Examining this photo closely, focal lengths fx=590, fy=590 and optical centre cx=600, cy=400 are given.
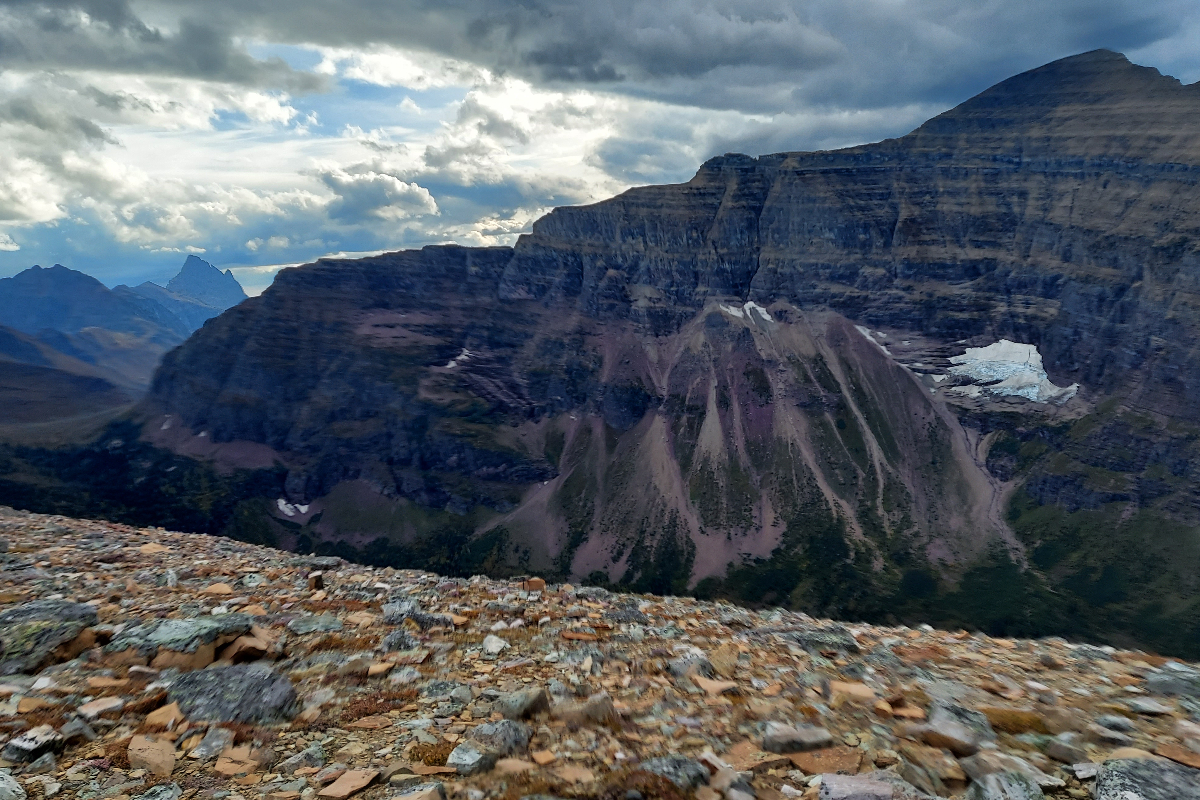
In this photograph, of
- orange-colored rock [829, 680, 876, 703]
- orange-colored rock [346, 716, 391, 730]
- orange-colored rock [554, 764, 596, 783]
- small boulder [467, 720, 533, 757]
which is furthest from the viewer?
orange-colored rock [829, 680, 876, 703]

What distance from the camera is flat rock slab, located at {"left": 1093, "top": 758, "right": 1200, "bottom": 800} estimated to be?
21.8 feet

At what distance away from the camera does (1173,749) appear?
817 cm

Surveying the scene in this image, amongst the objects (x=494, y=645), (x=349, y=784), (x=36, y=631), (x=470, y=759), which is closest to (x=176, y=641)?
(x=36, y=631)

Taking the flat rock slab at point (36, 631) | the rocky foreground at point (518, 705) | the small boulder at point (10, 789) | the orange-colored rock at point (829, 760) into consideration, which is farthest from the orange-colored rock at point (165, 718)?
the orange-colored rock at point (829, 760)

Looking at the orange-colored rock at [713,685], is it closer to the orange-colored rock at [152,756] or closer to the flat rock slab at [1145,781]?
the flat rock slab at [1145,781]

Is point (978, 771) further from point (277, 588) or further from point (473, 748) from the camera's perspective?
point (277, 588)

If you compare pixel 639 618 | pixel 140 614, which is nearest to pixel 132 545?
pixel 140 614

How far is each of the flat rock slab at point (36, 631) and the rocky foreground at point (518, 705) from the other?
0.05m

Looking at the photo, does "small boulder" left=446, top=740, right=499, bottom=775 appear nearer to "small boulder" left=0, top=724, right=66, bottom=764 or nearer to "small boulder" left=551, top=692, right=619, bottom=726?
"small boulder" left=551, top=692, right=619, bottom=726

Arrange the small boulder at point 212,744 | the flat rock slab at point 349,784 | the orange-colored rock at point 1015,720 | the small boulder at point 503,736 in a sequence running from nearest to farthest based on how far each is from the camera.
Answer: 1. the flat rock slab at point 349,784
2. the small boulder at point 212,744
3. the small boulder at point 503,736
4. the orange-colored rock at point 1015,720

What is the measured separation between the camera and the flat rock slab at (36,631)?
9828 millimetres

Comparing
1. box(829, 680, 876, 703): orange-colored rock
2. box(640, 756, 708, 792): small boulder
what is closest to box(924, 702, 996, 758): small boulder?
box(829, 680, 876, 703): orange-colored rock

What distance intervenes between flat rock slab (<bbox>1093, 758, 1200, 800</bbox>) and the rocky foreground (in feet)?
0.09

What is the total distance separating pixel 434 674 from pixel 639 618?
25.4ft
